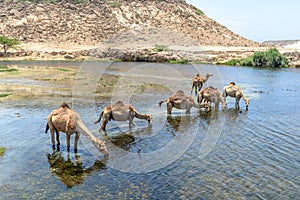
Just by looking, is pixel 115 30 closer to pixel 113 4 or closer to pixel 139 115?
pixel 113 4

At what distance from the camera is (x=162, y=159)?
11.8 m

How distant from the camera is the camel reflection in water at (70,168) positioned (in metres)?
9.84

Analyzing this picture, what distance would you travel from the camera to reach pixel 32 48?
228ft

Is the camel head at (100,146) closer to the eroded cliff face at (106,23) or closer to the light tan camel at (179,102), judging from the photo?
the light tan camel at (179,102)

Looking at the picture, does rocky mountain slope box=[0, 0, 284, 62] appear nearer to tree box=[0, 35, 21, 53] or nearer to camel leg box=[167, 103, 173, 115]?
tree box=[0, 35, 21, 53]

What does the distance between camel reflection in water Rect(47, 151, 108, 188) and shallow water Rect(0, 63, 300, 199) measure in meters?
0.03

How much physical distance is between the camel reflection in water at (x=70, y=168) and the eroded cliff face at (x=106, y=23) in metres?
68.2

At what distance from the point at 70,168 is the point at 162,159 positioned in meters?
3.29

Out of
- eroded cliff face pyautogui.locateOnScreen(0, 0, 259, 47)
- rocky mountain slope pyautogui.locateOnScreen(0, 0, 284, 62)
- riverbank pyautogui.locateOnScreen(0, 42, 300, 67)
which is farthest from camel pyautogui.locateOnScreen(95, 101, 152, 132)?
eroded cliff face pyautogui.locateOnScreen(0, 0, 259, 47)

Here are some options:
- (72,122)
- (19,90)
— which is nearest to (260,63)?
(19,90)

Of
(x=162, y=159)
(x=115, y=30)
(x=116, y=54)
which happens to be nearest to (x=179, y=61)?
(x=116, y=54)

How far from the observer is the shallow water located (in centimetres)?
926

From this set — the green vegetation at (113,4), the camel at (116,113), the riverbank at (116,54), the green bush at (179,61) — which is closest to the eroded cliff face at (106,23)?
the green vegetation at (113,4)

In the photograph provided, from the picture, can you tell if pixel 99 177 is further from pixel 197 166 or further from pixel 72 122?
pixel 197 166
